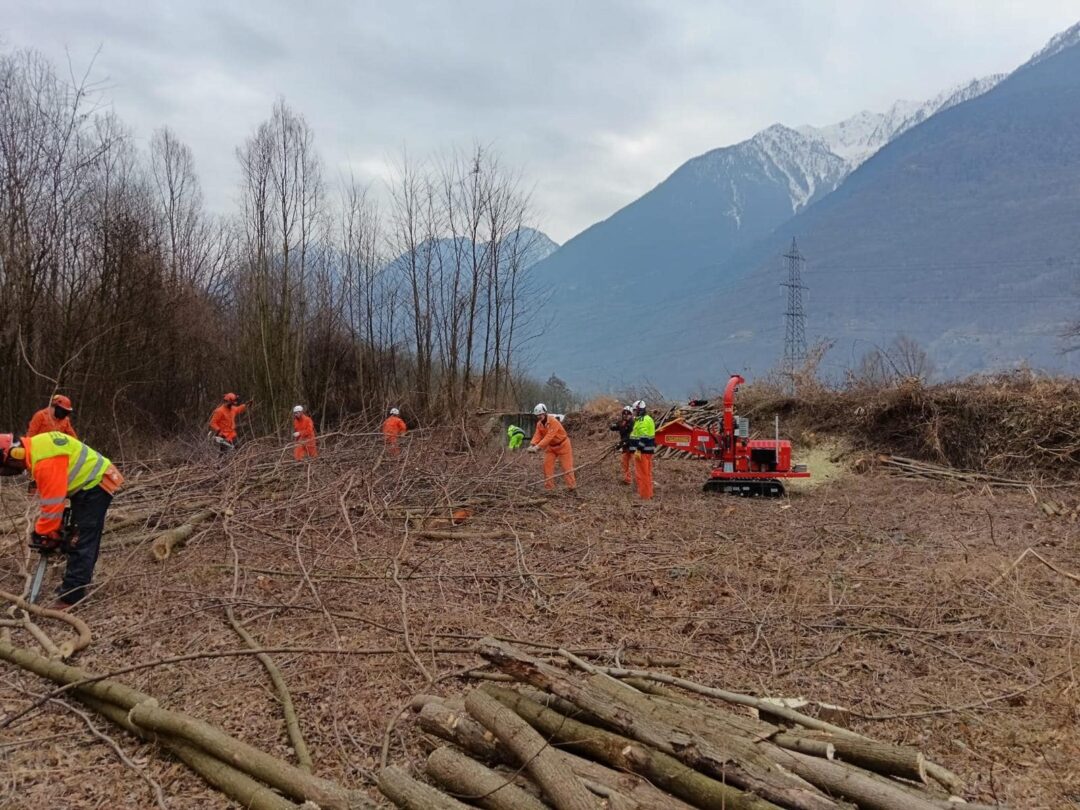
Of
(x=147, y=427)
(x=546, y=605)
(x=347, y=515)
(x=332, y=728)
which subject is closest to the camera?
(x=332, y=728)

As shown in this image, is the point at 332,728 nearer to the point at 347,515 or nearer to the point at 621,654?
the point at 621,654

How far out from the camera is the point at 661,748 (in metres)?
2.72

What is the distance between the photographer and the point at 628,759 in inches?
107

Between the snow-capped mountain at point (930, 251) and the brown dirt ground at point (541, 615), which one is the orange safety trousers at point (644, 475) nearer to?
the brown dirt ground at point (541, 615)

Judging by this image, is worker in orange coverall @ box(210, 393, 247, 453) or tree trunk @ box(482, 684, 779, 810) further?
worker in orange coverall @ box(210, 393, 247, 453)

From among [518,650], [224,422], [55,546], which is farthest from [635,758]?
[224,422]

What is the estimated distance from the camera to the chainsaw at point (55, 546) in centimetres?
519

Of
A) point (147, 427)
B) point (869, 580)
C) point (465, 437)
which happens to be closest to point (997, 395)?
point (869, 580)

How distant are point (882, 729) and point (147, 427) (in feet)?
62.2

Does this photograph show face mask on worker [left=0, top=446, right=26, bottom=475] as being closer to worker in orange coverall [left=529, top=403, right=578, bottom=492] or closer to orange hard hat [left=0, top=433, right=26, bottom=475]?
orange hard hat [left=0, top=433, right=26, bottom=475]

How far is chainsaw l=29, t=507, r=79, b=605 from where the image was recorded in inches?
204

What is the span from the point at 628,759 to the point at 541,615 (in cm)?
279

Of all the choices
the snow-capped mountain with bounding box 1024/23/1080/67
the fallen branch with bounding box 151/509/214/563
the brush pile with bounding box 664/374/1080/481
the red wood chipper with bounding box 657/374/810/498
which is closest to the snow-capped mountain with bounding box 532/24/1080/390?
the snow-capped mountain with bounding box 1024/23/1080/67

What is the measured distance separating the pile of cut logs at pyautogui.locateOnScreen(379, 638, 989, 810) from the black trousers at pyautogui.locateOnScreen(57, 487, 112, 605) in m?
3.71
